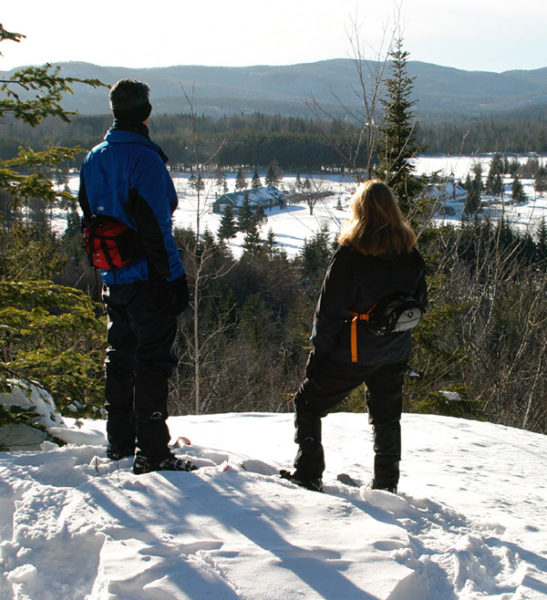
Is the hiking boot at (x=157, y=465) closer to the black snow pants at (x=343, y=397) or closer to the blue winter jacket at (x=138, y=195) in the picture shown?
the black snow pants at (x=343, y=397)

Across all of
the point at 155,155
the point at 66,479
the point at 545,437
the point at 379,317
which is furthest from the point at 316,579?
the point at 545,437

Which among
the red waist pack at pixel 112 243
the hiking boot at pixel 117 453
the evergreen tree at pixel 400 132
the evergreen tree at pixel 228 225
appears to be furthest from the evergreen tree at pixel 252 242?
the red waist pack at pixel 112 243

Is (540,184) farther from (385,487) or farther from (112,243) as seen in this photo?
(112,243)

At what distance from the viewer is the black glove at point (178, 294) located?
2.99 m

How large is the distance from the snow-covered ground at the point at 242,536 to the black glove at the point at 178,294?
93 cm

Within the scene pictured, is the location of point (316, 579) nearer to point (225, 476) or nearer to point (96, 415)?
point (225, 476)

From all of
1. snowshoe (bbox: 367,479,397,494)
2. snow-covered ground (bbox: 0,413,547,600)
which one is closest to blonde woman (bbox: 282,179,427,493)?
snowshoe (bbox: 367,479,397,494)

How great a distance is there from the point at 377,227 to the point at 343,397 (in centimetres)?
104

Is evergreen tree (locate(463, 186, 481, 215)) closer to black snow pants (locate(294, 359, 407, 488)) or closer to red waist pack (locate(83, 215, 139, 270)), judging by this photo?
black snow pants (locate(294, 359, 407, 488))

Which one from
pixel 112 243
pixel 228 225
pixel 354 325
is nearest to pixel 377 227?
pixel 354 325

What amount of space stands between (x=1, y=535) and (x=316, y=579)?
140 centimetres

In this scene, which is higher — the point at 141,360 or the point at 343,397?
the point at 141,360

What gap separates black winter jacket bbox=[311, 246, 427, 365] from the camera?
2.95 m

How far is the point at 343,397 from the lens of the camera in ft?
10.6
